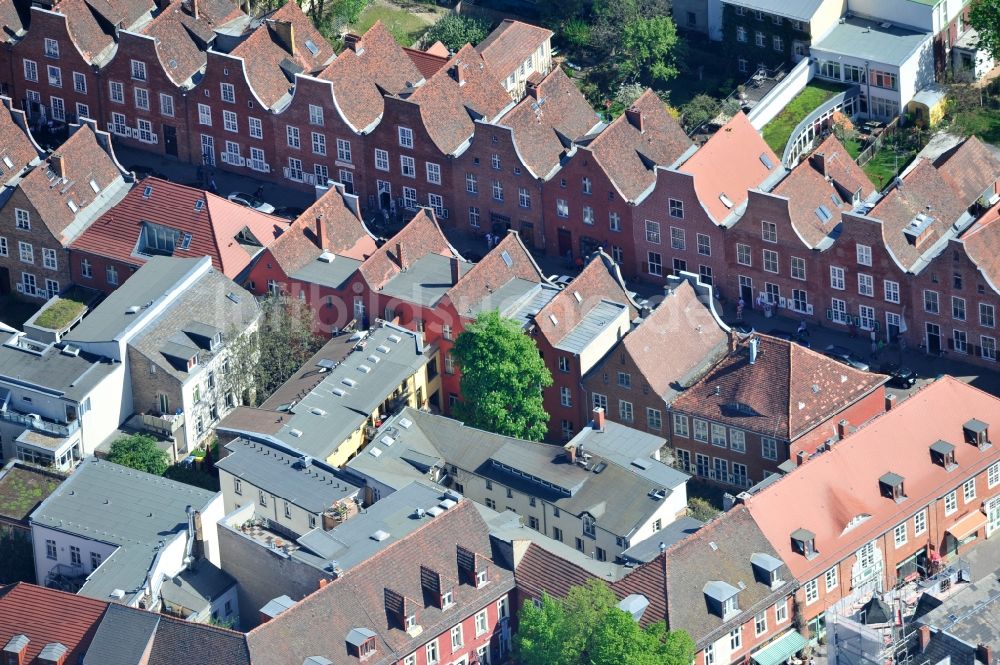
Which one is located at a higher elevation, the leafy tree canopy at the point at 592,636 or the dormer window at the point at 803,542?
the leafy tree canopy at the point at 592,636

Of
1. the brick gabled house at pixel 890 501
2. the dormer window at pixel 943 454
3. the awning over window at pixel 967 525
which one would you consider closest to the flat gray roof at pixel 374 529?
the brick gabled house at pixel 890 501

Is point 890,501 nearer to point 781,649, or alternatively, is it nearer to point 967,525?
point 967,525

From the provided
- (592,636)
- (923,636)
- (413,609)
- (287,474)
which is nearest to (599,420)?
(287,474)

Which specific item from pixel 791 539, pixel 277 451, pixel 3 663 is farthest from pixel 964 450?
pixel 3 663

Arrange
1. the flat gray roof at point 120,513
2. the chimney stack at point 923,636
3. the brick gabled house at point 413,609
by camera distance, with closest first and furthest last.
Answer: the chimney stack at point 923,636
the brick gabled house at point 413,609
the flat gray roof at point 120,513

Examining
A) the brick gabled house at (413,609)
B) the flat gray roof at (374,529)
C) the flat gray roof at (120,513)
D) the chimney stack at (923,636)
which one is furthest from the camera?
the flat gray roof at (120,513)

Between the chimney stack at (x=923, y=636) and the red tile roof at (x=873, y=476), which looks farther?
the red tile roof at (x=873, y=476)

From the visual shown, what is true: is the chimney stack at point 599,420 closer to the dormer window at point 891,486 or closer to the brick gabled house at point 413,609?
the brick gabled house at point 413,609

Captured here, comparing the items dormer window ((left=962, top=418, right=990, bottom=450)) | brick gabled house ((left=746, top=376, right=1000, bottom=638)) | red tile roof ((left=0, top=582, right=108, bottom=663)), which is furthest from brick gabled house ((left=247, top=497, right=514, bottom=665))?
dormer window ((left=962, top=418, right=990, bottom=450))

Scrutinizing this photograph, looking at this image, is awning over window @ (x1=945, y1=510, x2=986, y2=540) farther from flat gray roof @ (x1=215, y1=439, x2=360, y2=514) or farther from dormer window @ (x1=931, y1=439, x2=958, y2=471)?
flat gray roof @ (x1=215, y1=439, x2=360, y2=514)
